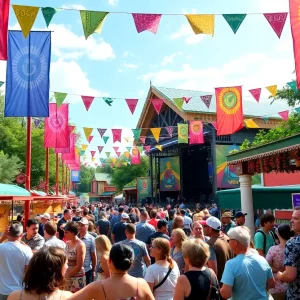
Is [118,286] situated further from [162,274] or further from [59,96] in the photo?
[59,96]

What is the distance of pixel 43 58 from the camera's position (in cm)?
1076

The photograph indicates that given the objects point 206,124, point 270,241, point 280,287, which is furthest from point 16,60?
point 206,124

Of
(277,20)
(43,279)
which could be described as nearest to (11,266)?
(43,279)

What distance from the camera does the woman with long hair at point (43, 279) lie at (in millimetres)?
2307

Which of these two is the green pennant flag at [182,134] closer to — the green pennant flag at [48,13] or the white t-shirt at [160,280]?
the green pennant flag at [48,13]

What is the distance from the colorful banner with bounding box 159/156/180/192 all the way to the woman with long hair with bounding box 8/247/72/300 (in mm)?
34835

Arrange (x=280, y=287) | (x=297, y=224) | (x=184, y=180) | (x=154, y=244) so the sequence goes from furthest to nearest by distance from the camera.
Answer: (x=184, y=180) < (x=280, y=287) < (x=154, y=244) < (x=297, y=224)

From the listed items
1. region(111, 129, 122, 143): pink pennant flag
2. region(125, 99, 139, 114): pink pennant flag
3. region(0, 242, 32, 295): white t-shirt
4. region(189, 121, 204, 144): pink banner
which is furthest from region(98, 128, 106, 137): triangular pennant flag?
region(0, 242, 32, 295): white t-shirt

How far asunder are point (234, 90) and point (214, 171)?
1524 cm

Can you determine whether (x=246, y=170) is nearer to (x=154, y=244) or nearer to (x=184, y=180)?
(x=154, y=244)

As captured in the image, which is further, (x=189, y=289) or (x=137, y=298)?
(x=189, y=289)

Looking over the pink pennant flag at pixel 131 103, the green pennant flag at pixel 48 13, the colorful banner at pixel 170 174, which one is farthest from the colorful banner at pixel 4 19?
the colorful banner at pixel 170 174

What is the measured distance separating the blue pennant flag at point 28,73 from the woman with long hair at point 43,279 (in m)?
8.84

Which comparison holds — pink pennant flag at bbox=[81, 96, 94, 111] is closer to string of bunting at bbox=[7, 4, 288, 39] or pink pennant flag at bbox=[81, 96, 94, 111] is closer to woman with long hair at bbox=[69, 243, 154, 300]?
string of bunting at bbox=[7, 4, 288, 39]
